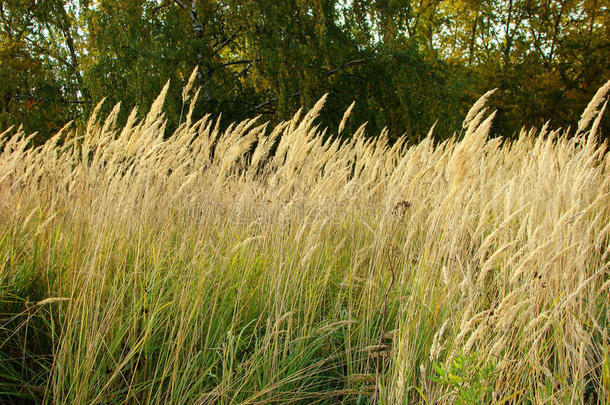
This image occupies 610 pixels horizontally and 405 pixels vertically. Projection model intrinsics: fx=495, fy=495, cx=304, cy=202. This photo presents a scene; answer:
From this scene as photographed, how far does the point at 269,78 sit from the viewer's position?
26.8ft

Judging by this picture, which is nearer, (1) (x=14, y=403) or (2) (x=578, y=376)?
(2) (x=578, y=376)

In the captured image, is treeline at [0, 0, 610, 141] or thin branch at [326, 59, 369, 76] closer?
treeline at [0, 0, 610, 141]

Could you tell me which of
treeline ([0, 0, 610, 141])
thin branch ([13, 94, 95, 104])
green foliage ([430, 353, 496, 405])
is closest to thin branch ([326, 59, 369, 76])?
treeline ([0, 0, 610, 141])

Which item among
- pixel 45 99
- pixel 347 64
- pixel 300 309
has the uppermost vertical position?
pixel 347 64

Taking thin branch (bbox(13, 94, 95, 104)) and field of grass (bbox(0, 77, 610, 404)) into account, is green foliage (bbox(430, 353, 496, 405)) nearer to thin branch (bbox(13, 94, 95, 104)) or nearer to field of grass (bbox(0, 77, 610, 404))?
field of grass (bbox(0, 77, 610, 404))

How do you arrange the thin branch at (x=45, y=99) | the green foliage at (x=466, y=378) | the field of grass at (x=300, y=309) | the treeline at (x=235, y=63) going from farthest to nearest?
the thin branch at (x=45, y=99) < the treeline at (x=235, y=63) < the field of grass at (x=300, y=309) < the green foliage at (x=466, y=378)

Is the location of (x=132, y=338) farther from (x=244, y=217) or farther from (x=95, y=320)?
(x=244, y=217)

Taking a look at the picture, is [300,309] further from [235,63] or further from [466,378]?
[235,63]

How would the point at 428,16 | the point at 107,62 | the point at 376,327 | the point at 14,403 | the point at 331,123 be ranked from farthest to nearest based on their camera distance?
the point at 428,16 < the point at 331,123 < the point at 107,62 < the point at 376,327 < the point at 14,403

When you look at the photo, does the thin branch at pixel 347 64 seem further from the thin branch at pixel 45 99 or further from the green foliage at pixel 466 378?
the green foliage at pixel 466 378

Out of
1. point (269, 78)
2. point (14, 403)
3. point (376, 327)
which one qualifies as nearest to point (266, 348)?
point (376, 327)

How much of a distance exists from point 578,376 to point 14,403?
5.38 ft

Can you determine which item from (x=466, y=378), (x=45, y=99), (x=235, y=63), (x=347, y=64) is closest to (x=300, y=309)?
(x=466, y=378)

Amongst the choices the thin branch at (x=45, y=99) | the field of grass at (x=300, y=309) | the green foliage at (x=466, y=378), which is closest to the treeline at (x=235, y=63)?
the thin branch at (x=45, y=99)
